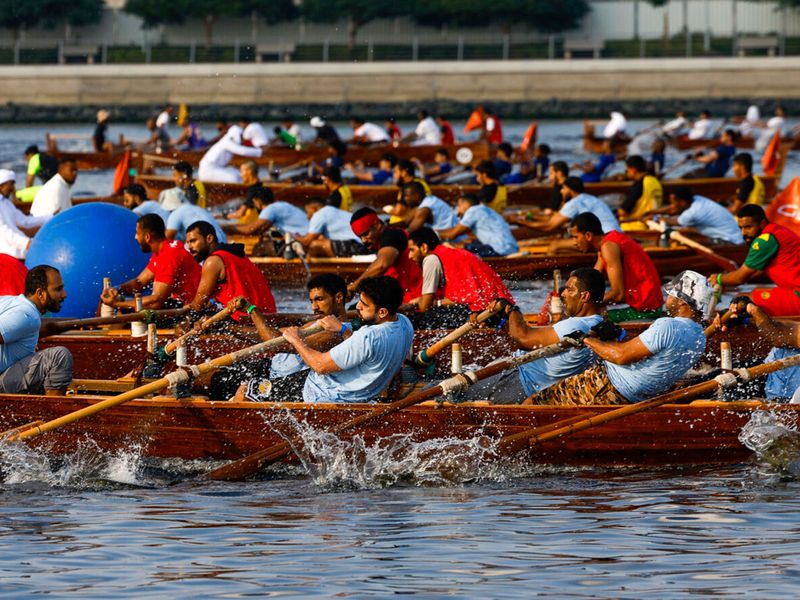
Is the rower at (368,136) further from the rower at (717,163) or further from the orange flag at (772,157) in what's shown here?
the orange flag at (772,157)

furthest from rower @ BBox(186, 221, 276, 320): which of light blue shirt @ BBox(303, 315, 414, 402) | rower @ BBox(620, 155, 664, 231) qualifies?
rower @ BBox(620, 155, 664, 231)

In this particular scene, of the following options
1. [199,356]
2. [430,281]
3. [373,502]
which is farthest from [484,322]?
[199,356]

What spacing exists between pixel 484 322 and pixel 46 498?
382cm

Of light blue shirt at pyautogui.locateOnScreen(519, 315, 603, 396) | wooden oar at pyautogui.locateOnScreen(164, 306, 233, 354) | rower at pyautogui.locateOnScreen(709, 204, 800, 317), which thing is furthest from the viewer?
rower at pyautogui.locateOnScreen(709, 204, 800, 317)

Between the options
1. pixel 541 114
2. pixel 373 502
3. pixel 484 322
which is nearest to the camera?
pixel 373 502

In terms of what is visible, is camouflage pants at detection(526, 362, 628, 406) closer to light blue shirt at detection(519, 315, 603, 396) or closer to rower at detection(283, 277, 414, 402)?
light blue shirt at detection(519, 315, 603, 396)

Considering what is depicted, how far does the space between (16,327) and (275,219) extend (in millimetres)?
10631

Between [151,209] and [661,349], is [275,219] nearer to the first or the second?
[151,209]

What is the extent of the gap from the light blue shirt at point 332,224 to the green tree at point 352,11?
51859mm

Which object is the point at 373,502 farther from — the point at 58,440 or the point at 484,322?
the point at 58,440

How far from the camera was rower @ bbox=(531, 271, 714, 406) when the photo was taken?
491 inches

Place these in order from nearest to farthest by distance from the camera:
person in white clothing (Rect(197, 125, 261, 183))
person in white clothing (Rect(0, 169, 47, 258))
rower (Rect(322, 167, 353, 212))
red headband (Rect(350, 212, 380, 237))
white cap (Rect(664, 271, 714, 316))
Answer: white cap (Rect(664, 271, 714, 316)) < red headband (Rect(350, 212, 380, 237)) < person in white clothing (Rect(0, 169, 47, 258)) < rower (Rect(322, 167, 353, 212)) < person in white clothing (Rect(197, 125, 261, 183))

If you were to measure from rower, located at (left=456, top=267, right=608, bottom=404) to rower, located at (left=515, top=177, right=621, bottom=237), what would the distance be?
8506 millimetres

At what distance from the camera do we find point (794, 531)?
438 inches
